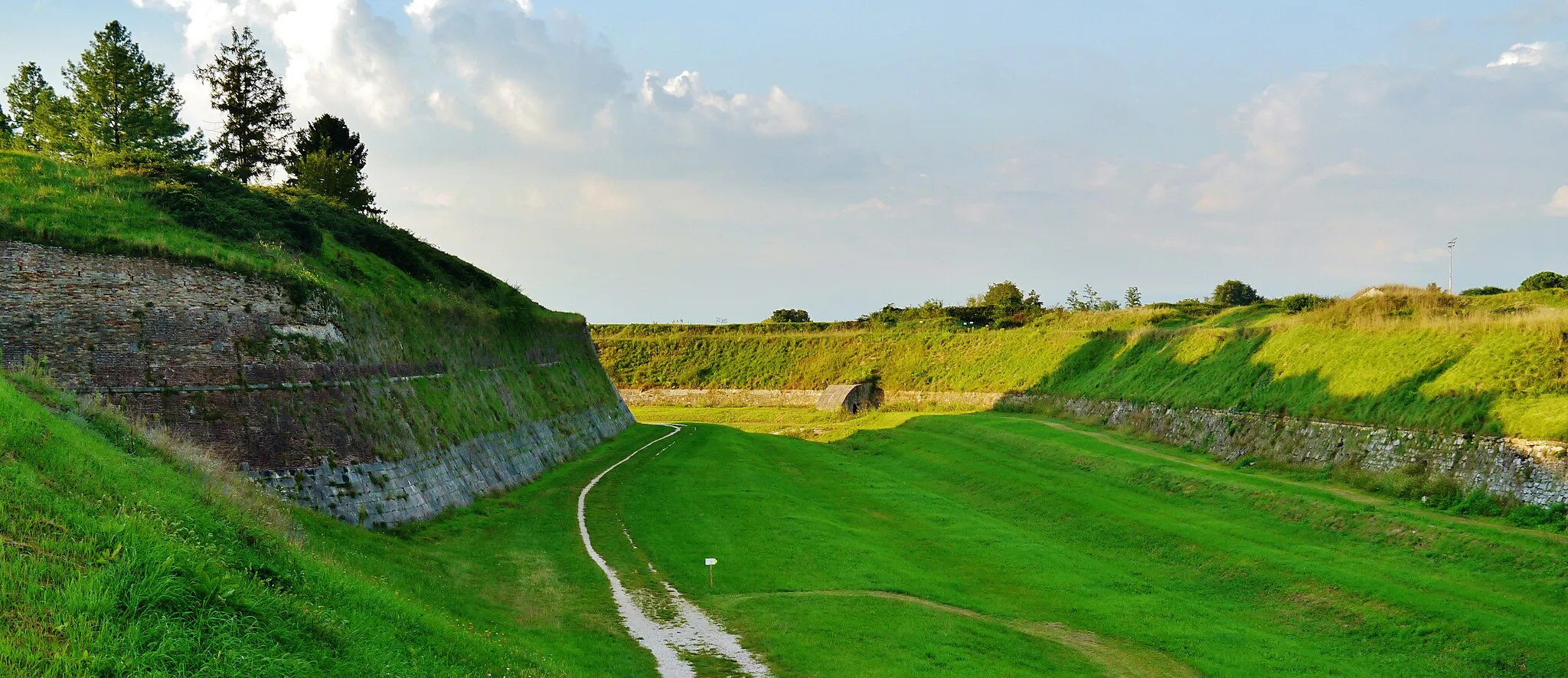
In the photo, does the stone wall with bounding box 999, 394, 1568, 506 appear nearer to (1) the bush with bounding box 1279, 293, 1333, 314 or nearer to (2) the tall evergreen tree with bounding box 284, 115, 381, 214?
(1) the bush with bounding box 1279, 293, 1333, 314

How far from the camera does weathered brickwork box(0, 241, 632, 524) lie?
964 inches

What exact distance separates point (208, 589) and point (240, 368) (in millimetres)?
19412

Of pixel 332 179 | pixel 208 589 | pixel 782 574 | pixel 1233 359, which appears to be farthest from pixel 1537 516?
pixel 332 179

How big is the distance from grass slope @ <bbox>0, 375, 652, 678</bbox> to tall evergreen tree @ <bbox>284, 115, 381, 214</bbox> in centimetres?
4800

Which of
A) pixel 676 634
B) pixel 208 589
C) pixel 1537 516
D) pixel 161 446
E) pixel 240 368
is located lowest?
pixel 676 634

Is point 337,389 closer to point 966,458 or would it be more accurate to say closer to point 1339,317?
point 966,458

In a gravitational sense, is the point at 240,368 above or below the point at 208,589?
above

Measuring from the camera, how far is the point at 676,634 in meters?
20.1

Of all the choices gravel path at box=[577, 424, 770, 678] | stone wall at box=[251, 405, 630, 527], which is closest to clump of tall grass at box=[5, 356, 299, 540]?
stone wall at box=[251, 405, 630, 527]

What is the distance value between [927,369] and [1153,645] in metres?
76.6

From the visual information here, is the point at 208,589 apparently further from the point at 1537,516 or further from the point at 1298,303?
the point at 1298,303

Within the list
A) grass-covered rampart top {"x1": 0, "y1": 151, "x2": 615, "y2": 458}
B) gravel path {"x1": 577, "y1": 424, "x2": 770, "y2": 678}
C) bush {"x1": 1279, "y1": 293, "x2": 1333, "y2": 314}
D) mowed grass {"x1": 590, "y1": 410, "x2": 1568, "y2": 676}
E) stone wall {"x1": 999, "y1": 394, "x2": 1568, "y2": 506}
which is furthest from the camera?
bush {"x1": 1279, "y1": 293, "x2": 1333, "y2": 314}

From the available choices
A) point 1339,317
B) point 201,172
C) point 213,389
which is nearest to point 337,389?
point 213,389

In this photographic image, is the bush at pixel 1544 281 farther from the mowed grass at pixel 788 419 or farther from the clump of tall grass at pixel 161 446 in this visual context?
the clump of tall grass at pixel 161 446
